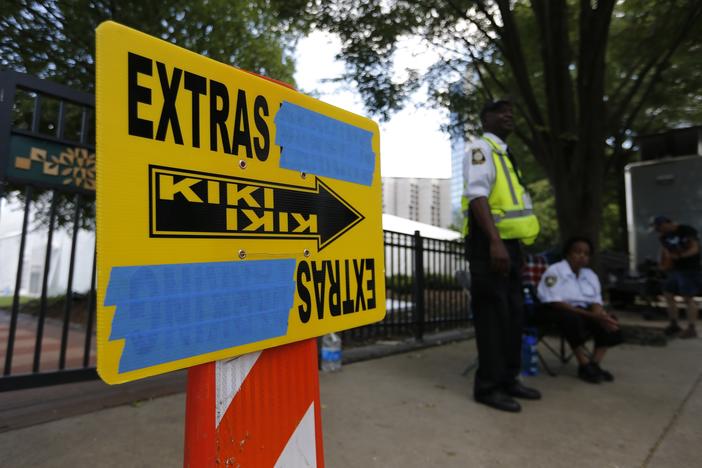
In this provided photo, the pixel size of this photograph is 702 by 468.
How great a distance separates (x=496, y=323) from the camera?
2.86m

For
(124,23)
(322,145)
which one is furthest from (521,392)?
(124,23)

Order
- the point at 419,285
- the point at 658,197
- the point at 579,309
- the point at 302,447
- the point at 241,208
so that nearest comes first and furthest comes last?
the point at 241,208 → the point at 302,447 → the point at 579,309 → the point at 419,285 → the point at 658,197

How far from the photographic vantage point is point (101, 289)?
2.47 feet

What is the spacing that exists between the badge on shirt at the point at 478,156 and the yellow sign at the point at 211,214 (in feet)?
5.87

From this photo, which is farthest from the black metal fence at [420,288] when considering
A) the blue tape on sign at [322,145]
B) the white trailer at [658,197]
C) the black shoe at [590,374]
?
the white trailer at [658,197]

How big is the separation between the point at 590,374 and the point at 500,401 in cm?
115

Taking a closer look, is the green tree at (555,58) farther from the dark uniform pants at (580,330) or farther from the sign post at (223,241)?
the sign post at (223,241)

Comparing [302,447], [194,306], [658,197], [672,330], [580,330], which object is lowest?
[672,330]

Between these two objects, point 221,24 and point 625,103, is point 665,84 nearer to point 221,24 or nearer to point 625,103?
point 625,103

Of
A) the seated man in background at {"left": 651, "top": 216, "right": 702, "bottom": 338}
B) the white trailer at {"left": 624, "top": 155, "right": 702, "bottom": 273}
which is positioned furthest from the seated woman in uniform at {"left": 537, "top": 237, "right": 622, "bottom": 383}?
the white trailer at {"left": 624, "top": 155, "right": 702, "bottom": 273}

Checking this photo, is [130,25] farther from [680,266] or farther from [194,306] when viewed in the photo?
[680,266]

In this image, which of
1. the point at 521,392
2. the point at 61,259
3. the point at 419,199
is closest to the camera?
the point at 521,392

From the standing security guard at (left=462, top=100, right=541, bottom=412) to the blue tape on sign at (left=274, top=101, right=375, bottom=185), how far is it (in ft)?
5.25

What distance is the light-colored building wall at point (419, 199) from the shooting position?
106 feet
